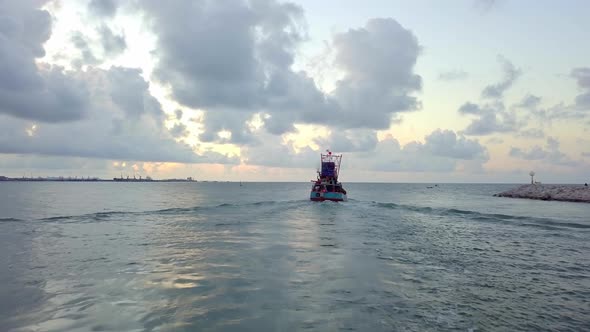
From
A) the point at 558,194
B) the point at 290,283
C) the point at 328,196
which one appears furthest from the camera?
the point at 558,194

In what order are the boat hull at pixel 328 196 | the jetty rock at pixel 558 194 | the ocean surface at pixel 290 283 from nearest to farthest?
1. the ocean surface at pixel 290 283
2. the boat hull at pixel 328 196
3. the jetty rock at pixel 558 194

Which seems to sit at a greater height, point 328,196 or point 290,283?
point 328,196

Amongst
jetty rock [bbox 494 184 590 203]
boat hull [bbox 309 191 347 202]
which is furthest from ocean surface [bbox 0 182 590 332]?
jetty rock [bbox 494 184 590 203]

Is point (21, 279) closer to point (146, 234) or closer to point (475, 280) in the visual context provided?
point (146, 234)

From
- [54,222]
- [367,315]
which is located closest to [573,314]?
[367,315]

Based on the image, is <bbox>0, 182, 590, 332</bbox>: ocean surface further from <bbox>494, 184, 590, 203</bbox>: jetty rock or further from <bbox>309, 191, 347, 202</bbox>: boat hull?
<bbox>494, 184, 590, 203</bbox>: jetty rock

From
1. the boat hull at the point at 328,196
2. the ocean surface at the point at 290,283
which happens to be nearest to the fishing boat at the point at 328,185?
the boat hull at the point at 328,196

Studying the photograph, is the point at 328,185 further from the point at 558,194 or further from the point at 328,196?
the point at 558,194

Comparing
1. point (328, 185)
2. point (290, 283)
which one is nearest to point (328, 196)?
point (328, 185)

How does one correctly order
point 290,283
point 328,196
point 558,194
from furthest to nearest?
point 558,194, point 328,196, point 290,283

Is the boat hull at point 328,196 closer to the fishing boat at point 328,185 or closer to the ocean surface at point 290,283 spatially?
the fishing boat at point 328,185

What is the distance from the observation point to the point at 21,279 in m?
14.2

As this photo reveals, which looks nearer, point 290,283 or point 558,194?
point 290,283

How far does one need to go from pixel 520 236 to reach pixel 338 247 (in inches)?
702
